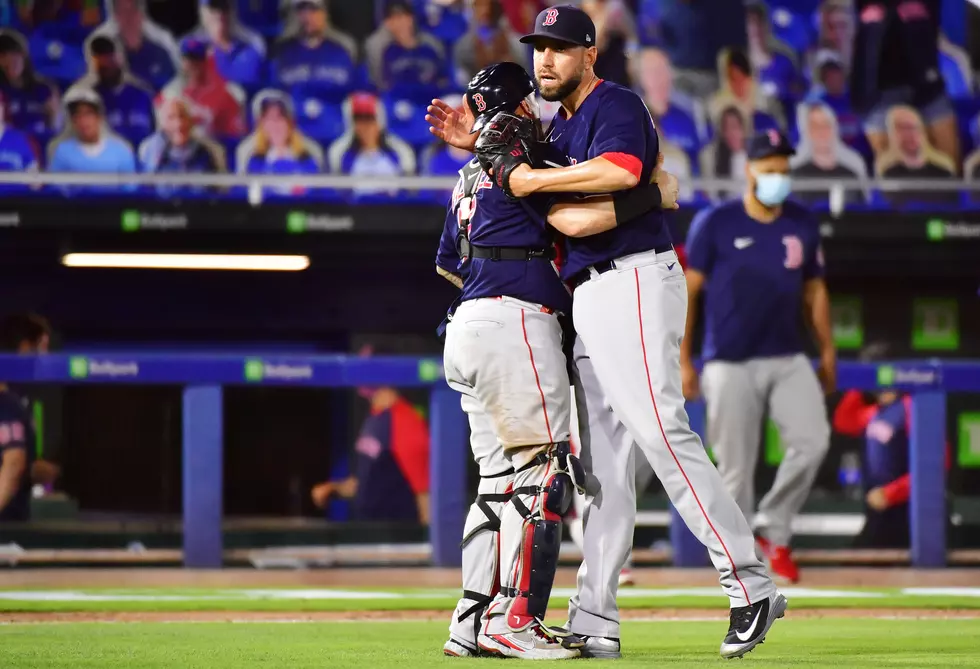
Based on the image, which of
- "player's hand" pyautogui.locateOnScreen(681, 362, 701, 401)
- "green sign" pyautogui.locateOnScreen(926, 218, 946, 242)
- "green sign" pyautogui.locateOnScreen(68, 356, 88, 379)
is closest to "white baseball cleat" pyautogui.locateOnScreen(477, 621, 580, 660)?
"player's hand" pyautogui.locateOnScreen(681, 362, 701, 401)

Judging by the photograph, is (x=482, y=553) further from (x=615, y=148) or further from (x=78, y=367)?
(x=78, y=367)

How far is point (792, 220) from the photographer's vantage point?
19.2 feet

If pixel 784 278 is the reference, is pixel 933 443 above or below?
below

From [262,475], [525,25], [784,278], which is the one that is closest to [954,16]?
[525,25]

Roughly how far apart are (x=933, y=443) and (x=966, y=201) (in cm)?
423

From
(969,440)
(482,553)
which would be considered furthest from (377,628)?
(969,440)

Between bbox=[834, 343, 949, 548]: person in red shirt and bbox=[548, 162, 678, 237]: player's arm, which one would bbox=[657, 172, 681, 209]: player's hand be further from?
bbox=[834, 343, 949, 548]: person in red shirt

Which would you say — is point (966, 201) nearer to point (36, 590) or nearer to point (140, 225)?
point (140, 225)

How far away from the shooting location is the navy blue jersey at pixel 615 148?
3348mm

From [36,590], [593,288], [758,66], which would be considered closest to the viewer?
[593,288]

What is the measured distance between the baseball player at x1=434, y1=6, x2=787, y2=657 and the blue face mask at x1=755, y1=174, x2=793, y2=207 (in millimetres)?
2429

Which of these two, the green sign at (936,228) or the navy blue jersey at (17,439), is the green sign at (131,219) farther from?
the green sign at (936,228)

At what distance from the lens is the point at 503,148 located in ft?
11.1

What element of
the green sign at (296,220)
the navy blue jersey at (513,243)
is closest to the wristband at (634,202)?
the navy blue jersey at (513,243)
